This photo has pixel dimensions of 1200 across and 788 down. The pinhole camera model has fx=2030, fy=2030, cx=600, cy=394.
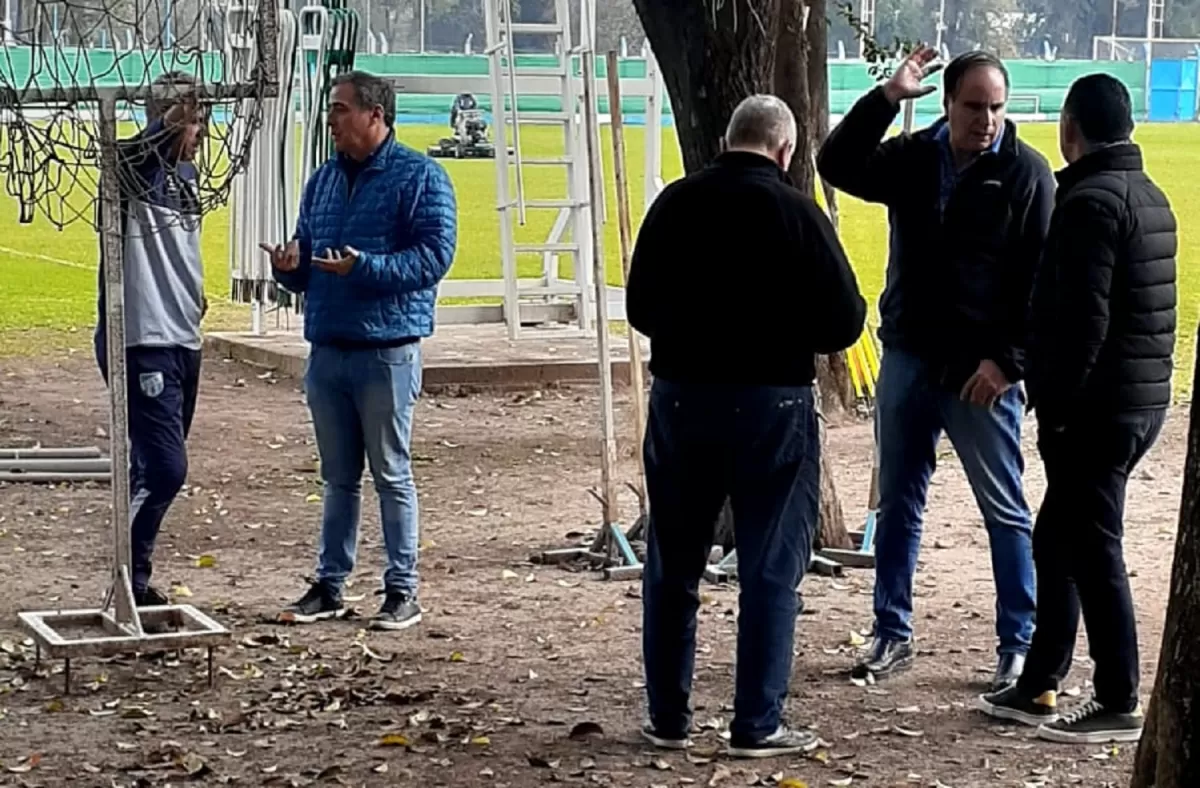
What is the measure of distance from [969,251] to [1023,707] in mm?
1373

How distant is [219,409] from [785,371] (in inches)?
331

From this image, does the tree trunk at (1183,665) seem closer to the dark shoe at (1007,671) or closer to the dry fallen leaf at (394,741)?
the dark shoe at (1007,671)

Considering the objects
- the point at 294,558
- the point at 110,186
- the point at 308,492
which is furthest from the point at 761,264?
the point at 308,492

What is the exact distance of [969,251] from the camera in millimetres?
6152

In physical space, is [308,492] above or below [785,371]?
below

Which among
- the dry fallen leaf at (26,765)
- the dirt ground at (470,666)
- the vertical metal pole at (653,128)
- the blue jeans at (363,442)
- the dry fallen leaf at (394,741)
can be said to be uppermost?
the vertical metal pole at (653,128)

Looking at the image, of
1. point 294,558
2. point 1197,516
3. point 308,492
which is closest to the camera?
point 1197,516

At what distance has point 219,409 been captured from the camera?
13367mm

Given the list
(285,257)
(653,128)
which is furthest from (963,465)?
(653,128)

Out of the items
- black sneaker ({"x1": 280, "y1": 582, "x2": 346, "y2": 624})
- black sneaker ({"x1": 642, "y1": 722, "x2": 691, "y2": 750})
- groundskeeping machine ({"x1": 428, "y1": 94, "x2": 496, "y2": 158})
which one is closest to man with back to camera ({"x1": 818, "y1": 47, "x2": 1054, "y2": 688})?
black sneaker ({"x1": 642, "y1": 722, "x2": 691, "y2": 750})

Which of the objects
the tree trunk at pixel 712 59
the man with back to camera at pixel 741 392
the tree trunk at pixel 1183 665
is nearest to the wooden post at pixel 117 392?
the man with back to camera at pixel 741 392

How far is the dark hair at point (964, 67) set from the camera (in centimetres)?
611

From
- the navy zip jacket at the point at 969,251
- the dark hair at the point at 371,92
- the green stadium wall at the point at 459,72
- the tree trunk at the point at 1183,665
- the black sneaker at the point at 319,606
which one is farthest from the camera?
the black sneaker at the point at 319,606

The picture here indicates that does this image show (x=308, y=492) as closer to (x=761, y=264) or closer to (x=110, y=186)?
(x=110, y=186)
